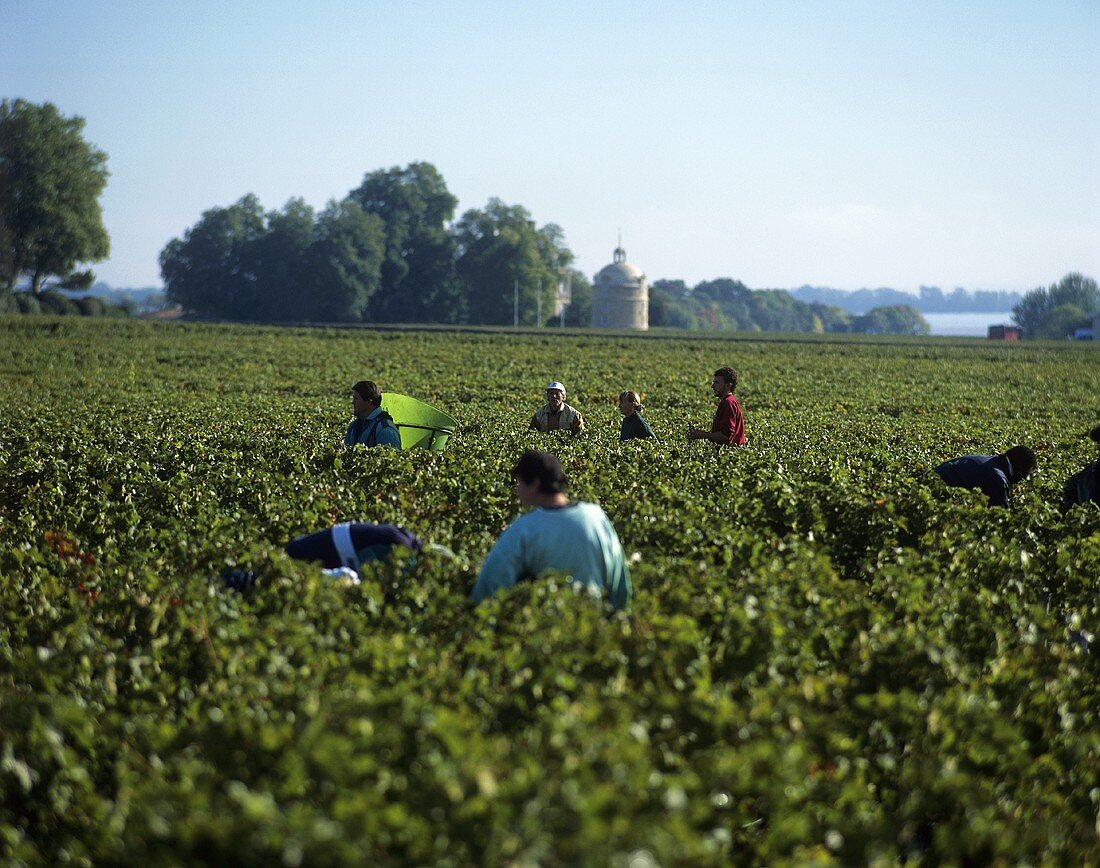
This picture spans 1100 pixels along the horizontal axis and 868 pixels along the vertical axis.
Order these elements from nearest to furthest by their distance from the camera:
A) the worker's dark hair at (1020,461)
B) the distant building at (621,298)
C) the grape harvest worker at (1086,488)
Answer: the grape harvest worker at (1086,488) < the worker's dark hair at (1020,461) < the distant building at (621,298)

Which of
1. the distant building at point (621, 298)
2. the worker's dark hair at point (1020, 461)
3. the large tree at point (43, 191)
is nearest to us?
the worker's dark hair at point (1020, 461)

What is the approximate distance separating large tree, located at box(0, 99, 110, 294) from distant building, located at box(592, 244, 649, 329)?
73.7 m

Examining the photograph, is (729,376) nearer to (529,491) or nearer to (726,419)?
(726,419)

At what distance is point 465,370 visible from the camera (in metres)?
39.2

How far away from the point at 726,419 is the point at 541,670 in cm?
761

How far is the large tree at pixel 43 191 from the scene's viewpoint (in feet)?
259

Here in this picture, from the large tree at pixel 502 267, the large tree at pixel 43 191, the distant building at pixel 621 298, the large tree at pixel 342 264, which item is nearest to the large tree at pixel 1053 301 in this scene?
the distant building at pixel 621 298

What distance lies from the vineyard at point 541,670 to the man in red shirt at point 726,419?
668 millimetres

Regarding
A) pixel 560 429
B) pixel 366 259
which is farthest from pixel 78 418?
pixel 366 259

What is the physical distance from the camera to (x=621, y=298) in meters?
143

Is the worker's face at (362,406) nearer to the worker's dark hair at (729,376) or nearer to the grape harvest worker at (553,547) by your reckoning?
the worker's dark hair at (729,376)

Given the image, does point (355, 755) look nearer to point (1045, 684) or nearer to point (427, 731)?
point (427, 731)

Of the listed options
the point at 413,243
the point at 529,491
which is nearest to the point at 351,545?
the point at 529,491

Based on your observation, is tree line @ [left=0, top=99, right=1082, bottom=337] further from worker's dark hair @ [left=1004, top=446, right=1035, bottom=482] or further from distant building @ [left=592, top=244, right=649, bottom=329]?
worker's dark hair @ [left=1004, top=446, right=1035, bottom=482]
